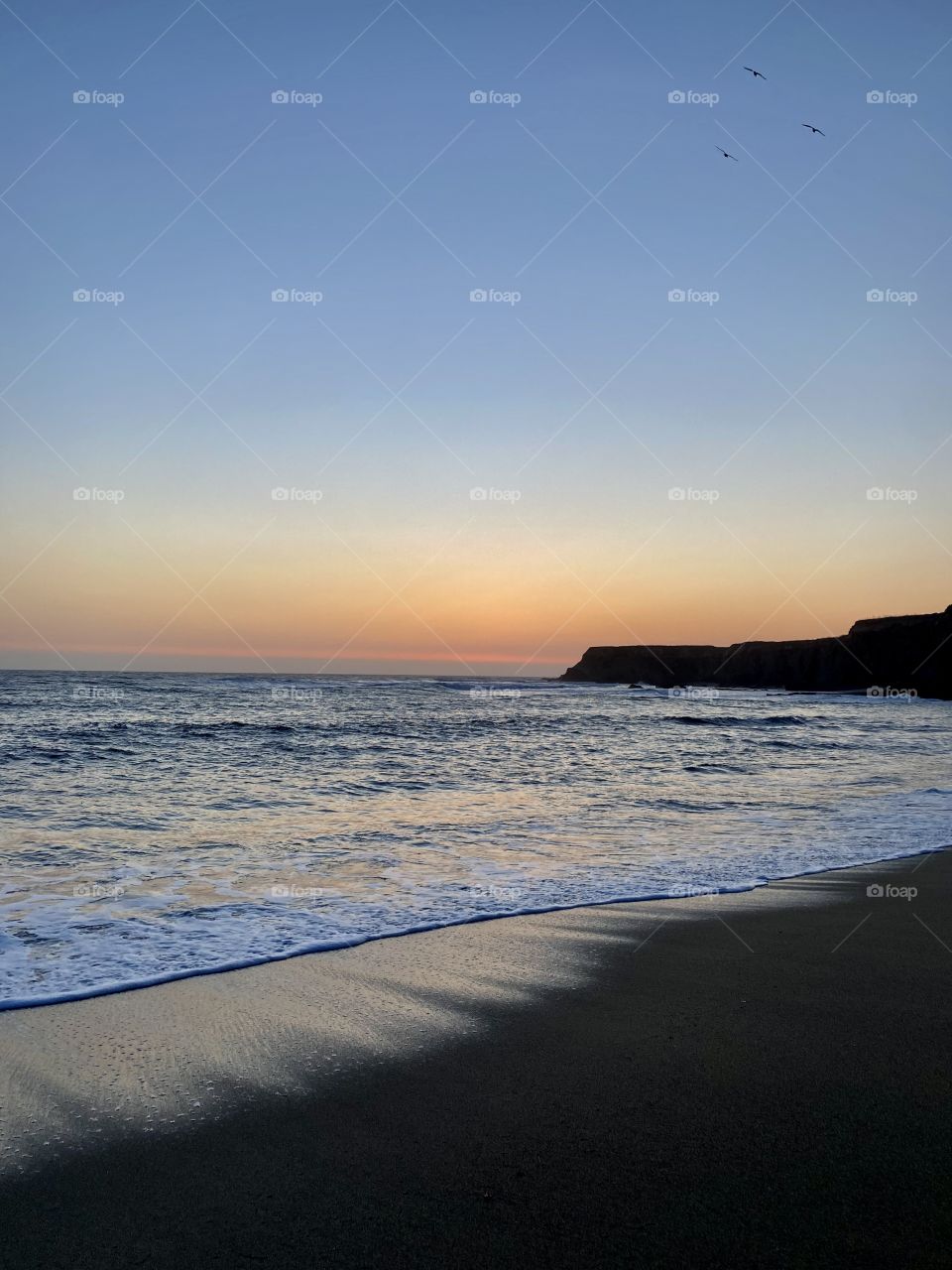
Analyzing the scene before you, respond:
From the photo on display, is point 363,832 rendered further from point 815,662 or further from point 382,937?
point 815,662

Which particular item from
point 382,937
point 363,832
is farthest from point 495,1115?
point 363,832

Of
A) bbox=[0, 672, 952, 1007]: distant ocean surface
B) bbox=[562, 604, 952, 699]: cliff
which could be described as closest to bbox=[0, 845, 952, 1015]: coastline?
bbox=[0, 672, 952, 1007]: distant ocean surface

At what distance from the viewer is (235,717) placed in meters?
31.4

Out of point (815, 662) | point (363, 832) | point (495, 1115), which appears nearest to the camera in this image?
point (495, 1115)

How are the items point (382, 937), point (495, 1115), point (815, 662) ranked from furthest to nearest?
point (815, 662)
point (382, 937)
point (495, 1115)

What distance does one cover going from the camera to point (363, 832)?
952cm

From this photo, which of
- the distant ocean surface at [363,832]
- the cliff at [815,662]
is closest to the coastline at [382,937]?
the distant ocean surface at [363,832]

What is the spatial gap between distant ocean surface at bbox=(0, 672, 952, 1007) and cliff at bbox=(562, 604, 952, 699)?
65.3 meters

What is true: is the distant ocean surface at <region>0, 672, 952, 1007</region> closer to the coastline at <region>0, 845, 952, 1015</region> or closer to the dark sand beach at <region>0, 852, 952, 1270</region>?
the coastline at <region>0, 845, 952, 1015</region>

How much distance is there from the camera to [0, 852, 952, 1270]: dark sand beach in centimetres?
227

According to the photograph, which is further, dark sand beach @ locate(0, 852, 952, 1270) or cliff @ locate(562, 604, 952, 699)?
cliff @ locate(562, 604, 952, 699)

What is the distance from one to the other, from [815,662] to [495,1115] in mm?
107613

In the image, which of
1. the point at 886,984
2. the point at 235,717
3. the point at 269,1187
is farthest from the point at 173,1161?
the point at 235,717

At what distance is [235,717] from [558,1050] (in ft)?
96.7
